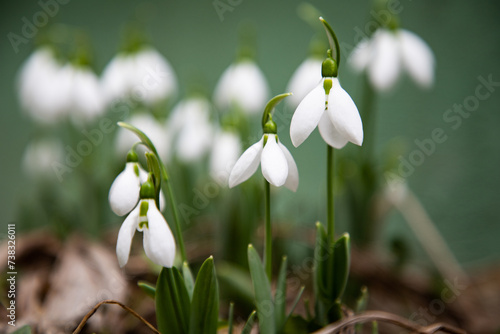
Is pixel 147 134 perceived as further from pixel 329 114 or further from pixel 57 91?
pixel 329 114

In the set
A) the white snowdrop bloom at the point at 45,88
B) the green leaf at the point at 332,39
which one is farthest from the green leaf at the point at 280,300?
the white snowdrop bloom at the point at 45,88

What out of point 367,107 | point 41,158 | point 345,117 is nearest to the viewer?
point 345,117

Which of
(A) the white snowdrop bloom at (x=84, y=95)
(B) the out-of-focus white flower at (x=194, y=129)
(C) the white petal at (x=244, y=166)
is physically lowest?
(B) the out-of-focus white flower at (x=194, y=129)

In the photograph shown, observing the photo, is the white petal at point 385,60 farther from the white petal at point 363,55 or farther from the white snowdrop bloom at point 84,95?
the white snowdrop bloom at point 84,95

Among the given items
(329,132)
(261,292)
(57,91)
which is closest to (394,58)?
(329,132)

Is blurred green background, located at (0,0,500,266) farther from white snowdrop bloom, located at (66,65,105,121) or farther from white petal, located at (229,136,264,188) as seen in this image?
white petal, located at (229,136,264,188)

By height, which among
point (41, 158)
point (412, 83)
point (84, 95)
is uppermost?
point (84, 95)

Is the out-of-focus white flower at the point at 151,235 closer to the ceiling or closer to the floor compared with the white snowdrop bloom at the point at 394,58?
closer to the floor
